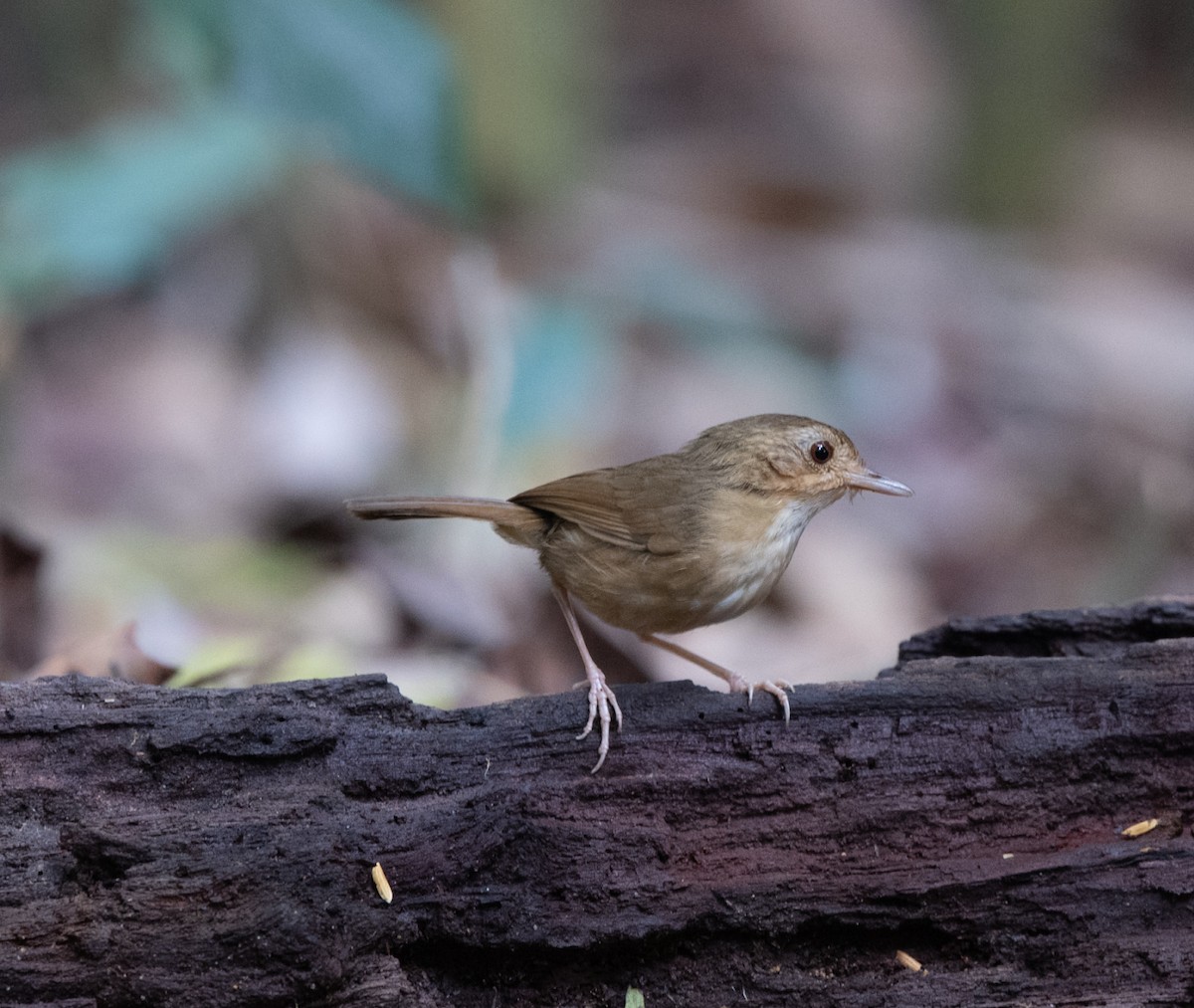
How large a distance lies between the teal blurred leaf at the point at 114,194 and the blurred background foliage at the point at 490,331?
0.9 inches

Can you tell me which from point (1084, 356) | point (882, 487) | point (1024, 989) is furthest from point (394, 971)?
point (1084, 356)

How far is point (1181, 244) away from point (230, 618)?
11.9 meters

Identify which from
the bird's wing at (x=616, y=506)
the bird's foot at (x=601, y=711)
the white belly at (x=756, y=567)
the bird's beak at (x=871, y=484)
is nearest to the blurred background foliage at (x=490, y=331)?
the bird's wing at (x=616, y=506)

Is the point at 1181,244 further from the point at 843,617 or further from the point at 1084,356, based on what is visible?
the point at 843,617

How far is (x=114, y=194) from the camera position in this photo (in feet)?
20.3

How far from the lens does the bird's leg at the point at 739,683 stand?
3.32 meters

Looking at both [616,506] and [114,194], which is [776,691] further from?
[114,194]

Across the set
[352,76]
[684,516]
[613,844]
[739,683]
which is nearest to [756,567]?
[684,516]

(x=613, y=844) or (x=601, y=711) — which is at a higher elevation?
(x=601, y=711)

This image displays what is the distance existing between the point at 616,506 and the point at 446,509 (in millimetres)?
494

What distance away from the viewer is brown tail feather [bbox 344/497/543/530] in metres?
3.96

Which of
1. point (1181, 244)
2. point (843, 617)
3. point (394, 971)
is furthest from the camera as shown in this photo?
point (1181, 244)

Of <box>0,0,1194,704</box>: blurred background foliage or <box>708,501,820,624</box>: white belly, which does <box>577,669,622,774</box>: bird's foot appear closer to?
<box>708,501,820,624</box>: white belly

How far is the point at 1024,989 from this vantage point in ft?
9.82
